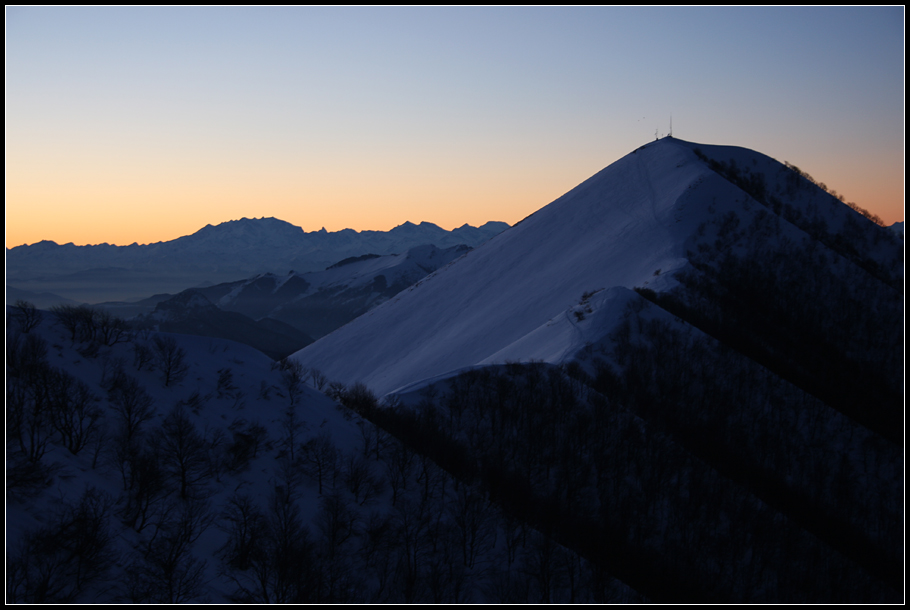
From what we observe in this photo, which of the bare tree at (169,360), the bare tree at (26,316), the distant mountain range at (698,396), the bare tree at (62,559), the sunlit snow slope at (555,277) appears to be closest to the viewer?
the bare tree at (62,559)

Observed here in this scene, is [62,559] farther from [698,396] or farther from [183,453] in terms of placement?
[698,396]

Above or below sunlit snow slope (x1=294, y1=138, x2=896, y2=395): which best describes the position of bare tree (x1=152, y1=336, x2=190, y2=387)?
below

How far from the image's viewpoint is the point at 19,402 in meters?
34.9

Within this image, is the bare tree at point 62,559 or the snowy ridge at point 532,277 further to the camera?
the snowy ridge at point 532,277

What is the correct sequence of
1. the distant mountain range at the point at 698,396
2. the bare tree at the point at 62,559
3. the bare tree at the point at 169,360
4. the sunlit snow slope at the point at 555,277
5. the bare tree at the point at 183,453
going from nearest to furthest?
the bare tree at the point at 62,559 → the bare tree at the point at 183,453 → the bare tree at the point at 169,360 → the distant mountain range at the point at 698,396 → the sunlit snow slope at the point at 555,277

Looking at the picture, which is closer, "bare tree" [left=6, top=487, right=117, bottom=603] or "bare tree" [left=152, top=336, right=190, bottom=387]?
"bare tree" [left=6, top=487, right=117, bottom=603]

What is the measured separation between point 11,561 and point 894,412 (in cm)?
8083

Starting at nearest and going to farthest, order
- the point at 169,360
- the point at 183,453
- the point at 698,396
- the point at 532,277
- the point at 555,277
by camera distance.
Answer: the point at 183,453 → the point at 169,360 → the point at 698,396 → the point at 555,277 → the point at 532,277

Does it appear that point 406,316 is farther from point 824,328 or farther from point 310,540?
point 310,540

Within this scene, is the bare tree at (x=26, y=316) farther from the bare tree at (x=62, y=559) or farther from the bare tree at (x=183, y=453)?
the bare tree at (x=62, y=559)

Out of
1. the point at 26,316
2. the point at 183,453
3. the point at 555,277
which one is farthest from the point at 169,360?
the point at 555,277

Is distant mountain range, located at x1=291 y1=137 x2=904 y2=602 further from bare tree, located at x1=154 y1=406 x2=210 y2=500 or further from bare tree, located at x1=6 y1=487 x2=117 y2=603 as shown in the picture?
bare tree, located at x1=6 y1=487 x2=117 y2=603

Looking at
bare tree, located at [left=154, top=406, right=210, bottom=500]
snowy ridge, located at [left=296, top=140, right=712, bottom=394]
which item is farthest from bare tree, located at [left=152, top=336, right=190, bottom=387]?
snowy ridge, located at [left=296, top=140, right=712, bottom=394]

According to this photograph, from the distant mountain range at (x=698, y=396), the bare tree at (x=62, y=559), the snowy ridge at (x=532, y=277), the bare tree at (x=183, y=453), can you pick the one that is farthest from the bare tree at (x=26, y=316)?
the snowy ridge at (x=532, y=277)
